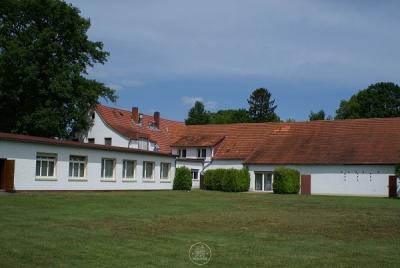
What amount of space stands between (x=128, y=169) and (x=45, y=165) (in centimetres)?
904

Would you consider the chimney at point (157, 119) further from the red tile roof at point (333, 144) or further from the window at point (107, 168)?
the window at point (107, 168)

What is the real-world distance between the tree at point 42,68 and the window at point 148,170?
792cm

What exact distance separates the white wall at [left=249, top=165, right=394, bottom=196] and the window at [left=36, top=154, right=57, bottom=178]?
72.5ft

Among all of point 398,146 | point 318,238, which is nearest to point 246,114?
point 398,146

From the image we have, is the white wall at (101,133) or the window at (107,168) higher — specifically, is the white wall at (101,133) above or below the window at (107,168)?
above

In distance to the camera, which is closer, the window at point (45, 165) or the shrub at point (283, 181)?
the window at point (45, 165)

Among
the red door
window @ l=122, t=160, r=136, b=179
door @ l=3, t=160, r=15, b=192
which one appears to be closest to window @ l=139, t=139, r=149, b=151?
window @ l=122, t=160, r=136, b=179

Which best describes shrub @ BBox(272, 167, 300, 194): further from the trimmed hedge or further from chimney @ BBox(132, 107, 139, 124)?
chimney @ BBox(132, 107, 139, 124)

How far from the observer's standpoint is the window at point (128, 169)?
4106 cm

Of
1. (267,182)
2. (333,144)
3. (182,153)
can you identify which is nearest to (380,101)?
(333,144)

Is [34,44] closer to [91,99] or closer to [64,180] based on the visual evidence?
[91,99]

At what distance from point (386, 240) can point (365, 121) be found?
129 ft

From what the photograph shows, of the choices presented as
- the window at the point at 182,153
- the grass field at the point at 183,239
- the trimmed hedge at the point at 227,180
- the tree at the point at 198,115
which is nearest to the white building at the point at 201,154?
the window at the point at 182,153
